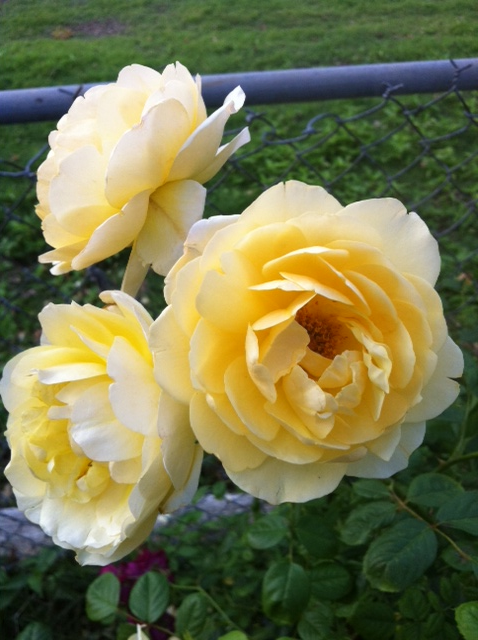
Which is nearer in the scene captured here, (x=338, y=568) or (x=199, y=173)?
(x=199, y=173)

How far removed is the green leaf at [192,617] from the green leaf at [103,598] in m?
0.16

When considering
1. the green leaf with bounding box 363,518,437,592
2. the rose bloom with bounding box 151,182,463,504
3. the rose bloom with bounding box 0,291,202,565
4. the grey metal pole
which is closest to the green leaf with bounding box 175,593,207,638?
the green leaf with bounding box 363,518,437,592

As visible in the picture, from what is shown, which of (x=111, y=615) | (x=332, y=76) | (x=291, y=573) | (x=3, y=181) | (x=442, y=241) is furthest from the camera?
(x=3, y=181)

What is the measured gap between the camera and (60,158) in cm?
65

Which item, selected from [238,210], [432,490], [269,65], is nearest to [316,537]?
[432,490]

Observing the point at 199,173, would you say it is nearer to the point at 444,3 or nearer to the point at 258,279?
the point at 258,279

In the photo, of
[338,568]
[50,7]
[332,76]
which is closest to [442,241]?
[332,76]

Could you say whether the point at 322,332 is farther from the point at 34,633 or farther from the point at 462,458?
the point at 34,633

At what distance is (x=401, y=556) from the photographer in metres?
0.83

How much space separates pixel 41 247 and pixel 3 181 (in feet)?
2.17

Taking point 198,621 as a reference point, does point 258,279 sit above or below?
above

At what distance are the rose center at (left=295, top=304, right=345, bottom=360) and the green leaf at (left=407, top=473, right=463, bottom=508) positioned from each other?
1.35ft

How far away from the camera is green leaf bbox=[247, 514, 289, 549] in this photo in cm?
102

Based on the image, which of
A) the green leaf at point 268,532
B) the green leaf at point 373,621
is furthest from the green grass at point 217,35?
the green leaf at point 373,621
